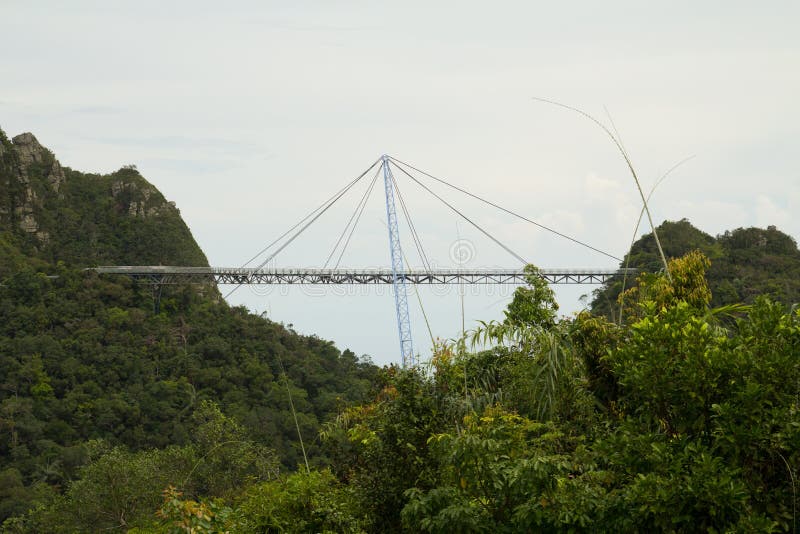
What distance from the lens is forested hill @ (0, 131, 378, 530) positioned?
1933 centimetres

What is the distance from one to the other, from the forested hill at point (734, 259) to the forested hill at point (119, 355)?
8037 millimetres

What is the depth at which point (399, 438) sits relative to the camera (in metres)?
5.24

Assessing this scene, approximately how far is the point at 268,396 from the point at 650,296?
Answer: 19.2 metres

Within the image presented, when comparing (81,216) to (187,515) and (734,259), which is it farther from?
(187,515)

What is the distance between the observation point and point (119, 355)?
2497cm

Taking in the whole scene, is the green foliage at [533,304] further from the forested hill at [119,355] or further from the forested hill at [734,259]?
the forested hill at [734,259]

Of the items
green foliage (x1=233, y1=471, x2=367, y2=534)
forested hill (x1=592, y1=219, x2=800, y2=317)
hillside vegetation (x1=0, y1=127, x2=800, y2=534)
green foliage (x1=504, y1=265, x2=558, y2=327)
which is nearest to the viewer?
hillside vegetation (x1=0, y1=127, x2=800, y2=534)

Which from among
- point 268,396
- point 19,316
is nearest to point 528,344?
point 268,396

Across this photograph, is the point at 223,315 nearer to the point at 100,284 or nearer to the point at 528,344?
the point at 100,284

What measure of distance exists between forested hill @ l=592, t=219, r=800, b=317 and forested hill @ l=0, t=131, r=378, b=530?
8.04 metres

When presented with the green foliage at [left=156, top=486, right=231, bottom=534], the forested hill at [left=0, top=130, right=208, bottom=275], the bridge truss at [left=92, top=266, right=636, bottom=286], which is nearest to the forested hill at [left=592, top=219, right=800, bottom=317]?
the bridge truss at [left=92, top=266, right=636, bottom=286]

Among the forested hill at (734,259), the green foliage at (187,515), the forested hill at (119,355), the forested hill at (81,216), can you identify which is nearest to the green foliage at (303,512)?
the green foliage at (187,515)

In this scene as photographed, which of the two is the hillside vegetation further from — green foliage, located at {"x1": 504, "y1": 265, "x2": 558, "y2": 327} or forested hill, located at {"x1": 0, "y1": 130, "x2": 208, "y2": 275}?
forested hill, located at {"x1": 0, "y1": 130, "x2": 208, "y2": 275}

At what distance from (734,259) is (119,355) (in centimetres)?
1707
